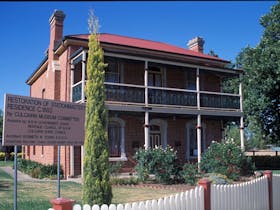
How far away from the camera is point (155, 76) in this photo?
70.0ft

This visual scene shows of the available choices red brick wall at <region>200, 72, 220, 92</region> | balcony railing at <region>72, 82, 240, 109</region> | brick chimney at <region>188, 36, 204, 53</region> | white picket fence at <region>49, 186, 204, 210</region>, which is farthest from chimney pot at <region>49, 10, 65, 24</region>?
white picket fence at <region>49, 186, 204, 210</region>

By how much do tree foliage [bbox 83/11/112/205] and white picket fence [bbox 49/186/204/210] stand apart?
1.33 meters

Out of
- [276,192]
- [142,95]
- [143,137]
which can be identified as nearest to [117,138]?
[143,137]

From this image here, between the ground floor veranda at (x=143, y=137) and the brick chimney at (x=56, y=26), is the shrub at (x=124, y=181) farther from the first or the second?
the brick chimney at (x=56, y=26)

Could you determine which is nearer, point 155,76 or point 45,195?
point 45,195

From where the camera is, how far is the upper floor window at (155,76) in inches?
833

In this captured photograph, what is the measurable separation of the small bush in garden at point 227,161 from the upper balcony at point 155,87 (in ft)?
12.6

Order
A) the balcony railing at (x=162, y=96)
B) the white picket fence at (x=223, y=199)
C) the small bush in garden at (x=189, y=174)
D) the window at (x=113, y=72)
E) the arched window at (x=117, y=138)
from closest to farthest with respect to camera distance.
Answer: the white picket fence at (x=223, y=199), the small bush in garden at (x=189, y=174), the balcony railing at (x=162, y=96), the arched window at (x=117, y=138), the window at (x=113, y=72)

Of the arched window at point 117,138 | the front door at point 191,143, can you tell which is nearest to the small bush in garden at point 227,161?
the arched window at point 117,138

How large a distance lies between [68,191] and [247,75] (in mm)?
17472

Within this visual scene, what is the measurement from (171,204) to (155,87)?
42.9 ft

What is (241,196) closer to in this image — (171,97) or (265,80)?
(171,97)

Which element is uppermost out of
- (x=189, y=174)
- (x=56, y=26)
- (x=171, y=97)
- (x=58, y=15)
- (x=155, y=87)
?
(x=58, y=15)

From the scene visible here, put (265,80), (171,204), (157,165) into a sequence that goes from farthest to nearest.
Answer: (265,80), (157,165), (171,204)
